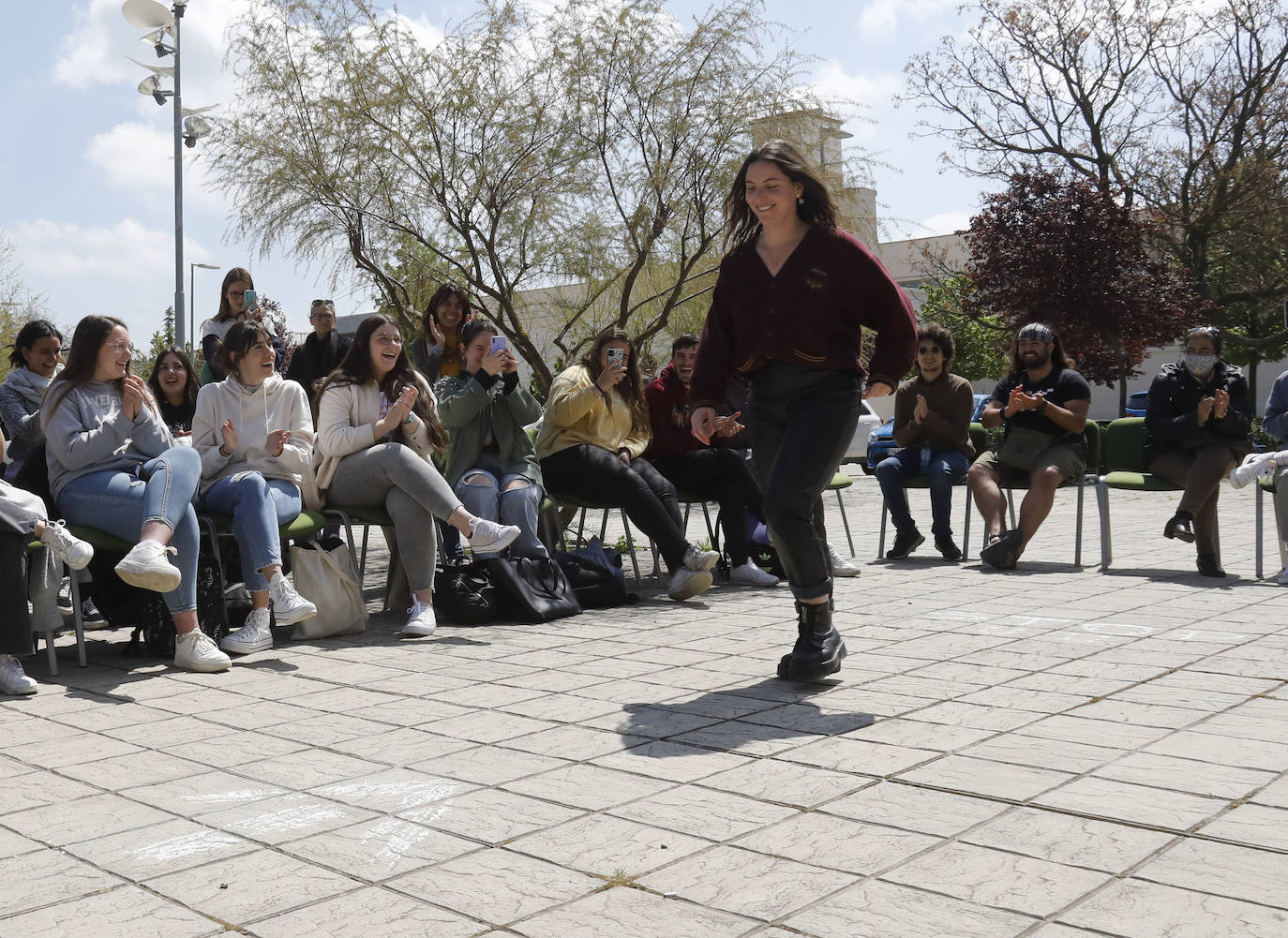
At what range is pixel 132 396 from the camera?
5875mm

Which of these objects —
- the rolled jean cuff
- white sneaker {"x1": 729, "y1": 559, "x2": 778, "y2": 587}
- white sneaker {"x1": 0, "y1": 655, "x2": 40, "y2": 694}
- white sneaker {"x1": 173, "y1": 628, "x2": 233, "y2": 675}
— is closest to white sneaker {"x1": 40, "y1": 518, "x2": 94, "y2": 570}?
white sneaker {"x1": 0, "y1": 655, "x2": 40, "y2": 694}

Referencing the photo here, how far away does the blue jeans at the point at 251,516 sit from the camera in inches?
233

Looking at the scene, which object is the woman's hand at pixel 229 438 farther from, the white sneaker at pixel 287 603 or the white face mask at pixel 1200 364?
the white face mask at pixel 1200 364

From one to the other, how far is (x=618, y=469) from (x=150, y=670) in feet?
9.69

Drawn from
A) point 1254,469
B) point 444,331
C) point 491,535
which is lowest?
point 491,535

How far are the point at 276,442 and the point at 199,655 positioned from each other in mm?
1238

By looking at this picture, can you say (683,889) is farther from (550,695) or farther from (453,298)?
(453,298)

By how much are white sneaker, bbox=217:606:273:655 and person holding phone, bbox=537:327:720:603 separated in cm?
228

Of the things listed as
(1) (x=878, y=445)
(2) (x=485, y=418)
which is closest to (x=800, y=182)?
(2) (x=485, y=418)

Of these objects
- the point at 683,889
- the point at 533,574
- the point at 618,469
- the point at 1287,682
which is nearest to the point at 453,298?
the point at 618,469

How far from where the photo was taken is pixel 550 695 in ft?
15.8

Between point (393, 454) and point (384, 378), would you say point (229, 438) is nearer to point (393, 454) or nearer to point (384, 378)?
point (393, 454)

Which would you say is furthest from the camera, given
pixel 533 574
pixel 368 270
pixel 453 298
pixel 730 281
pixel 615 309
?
pixel 615 309

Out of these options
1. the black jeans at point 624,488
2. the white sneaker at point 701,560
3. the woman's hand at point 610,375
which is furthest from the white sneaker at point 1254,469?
the woman's hand at point 610,375
